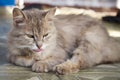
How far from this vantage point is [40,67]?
Answer: 3.07 metres

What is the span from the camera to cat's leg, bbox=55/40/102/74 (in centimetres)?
307

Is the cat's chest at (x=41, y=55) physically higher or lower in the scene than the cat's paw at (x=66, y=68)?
higher

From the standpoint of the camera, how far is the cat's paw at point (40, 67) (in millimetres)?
3059

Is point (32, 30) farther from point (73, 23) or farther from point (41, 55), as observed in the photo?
point (73, 23)

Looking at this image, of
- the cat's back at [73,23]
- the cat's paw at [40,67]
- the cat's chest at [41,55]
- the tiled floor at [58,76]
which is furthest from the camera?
A: the cat's back at [73,23]

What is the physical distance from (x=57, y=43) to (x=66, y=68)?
394 millimetres

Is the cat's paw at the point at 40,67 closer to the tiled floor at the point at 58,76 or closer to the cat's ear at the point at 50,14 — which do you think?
the tiled floor at the point at 58,76

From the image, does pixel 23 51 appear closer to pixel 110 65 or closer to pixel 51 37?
pixel 51 37

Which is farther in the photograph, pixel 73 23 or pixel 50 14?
pixel 73 23

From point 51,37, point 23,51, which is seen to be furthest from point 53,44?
point 23,51

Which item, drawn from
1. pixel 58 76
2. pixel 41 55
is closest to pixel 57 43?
pixel 41 55

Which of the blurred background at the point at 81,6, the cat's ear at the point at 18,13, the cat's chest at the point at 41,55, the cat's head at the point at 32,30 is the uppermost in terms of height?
the blurred background at the point at 81,6

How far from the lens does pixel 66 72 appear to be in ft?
10.0

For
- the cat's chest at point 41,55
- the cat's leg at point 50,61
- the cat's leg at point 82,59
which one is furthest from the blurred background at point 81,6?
the cat's chest at point 41,55
